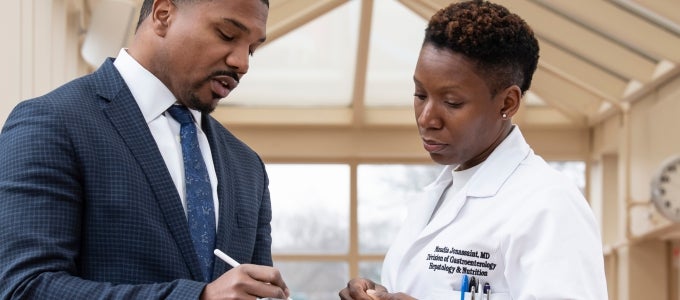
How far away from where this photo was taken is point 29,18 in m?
5.77

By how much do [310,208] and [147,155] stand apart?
929cm

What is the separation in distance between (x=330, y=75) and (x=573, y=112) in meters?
2.21

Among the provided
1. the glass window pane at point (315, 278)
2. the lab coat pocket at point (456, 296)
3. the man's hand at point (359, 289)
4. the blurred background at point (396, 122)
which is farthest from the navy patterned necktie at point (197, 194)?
the glass window pane at point (315, 278)

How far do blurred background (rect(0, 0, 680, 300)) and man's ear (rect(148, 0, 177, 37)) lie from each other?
595 cm

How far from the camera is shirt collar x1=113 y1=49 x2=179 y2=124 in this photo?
7.69 feet

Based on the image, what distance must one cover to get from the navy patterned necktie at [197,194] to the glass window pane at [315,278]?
8977 mm

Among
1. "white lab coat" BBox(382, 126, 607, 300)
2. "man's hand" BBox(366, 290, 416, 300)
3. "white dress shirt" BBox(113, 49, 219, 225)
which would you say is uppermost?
"white dress shirt" BBox(113, 49, 219, 225)

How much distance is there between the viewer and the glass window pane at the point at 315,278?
11.3 metres

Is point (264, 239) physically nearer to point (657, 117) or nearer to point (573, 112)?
point (657, 117)

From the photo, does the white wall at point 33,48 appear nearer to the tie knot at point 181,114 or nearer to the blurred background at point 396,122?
the blurred background at point 396,122

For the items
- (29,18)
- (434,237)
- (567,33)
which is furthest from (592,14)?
(434,237)

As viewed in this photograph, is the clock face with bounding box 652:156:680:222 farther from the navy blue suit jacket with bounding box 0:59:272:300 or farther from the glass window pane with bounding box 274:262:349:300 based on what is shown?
the navy blue suit jacket with bounding box 0:59:272:300

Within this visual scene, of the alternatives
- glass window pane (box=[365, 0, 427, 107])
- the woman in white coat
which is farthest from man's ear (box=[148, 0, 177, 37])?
glass window pane (box=[365, 0, 427, 107])

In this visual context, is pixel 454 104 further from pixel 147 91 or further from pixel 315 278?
pixel 315 278
